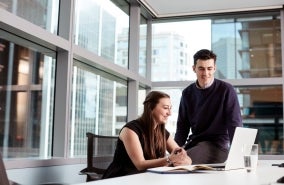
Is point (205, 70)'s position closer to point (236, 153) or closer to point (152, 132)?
point (152, 132)

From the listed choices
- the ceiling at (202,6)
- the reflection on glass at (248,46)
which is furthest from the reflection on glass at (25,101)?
the reflection on glass at (248,46)

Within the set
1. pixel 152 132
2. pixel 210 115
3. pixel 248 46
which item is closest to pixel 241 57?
pixel 248 46

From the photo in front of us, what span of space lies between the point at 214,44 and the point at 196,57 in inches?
110

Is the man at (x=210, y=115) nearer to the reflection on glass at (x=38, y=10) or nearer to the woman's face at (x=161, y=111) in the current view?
the woman's face at (x=161, y=111)

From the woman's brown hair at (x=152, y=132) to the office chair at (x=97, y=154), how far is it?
44cm

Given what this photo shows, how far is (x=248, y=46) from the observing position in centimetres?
538

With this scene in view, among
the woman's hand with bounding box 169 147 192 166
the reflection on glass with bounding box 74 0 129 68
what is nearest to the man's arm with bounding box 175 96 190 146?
the woman's hand with bounding box 169 147 192 166

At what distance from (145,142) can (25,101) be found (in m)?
1.13

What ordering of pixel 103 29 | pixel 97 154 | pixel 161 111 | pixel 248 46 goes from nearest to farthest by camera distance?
pixel 161 111, pixel 97 154, pixel 103 29, pixel 248 46

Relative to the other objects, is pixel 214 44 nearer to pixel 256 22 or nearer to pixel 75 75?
pixel 256 22

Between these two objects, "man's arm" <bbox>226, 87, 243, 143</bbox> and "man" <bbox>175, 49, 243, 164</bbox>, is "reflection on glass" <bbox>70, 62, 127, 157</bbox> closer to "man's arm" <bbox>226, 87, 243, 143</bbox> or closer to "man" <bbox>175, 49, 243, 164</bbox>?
"man" <bbox>175, 49, 243, 164</bbox>

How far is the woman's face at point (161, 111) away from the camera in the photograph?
2602 mm

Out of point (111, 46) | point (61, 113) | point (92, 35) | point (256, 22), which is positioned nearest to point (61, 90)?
point (61, 113)

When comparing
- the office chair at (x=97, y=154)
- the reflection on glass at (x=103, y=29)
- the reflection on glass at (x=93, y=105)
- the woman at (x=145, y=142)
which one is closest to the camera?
the woman at (x=145, y=142)
